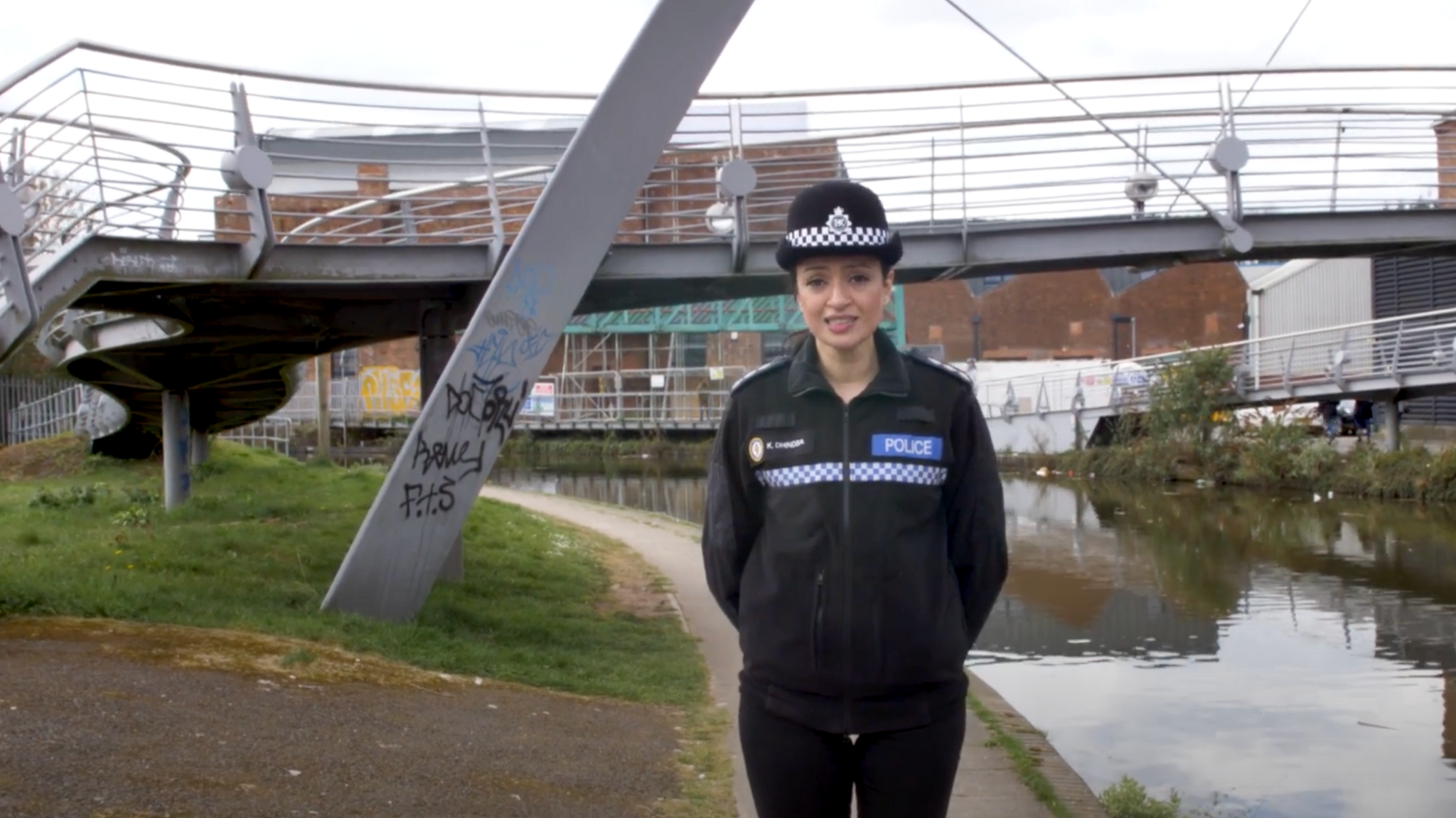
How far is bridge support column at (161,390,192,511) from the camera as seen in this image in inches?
725

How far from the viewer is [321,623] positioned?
9508 mm

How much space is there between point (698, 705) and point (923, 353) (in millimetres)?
5967

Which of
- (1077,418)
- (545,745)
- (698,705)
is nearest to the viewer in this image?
(545,745)

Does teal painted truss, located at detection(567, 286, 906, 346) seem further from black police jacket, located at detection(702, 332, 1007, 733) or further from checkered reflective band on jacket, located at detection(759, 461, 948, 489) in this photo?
checkered reflective band on jacket, located at detection(759, 461, 948, 489)

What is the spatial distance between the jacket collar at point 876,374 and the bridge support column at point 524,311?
6.61 metres

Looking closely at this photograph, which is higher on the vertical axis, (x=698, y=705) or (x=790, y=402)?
(x=790, y=402)

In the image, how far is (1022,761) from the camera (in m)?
7.64

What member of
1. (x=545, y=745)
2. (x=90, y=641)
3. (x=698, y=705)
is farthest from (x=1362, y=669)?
(x=90, y=641)

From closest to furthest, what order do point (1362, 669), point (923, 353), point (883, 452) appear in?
1. point (883, 452)
2. point (923, 353)
3. point (1362, 669)

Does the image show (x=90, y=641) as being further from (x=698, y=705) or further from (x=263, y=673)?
(x=698, y=705)

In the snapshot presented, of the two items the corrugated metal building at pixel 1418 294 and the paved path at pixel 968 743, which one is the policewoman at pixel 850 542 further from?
the corrugated metal building at pixel 1418 294

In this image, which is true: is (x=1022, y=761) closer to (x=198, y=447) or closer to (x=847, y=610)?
(x=847, y=610)

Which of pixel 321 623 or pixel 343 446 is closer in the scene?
pixel 321 623

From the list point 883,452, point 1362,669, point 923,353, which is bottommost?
point 1362,669
